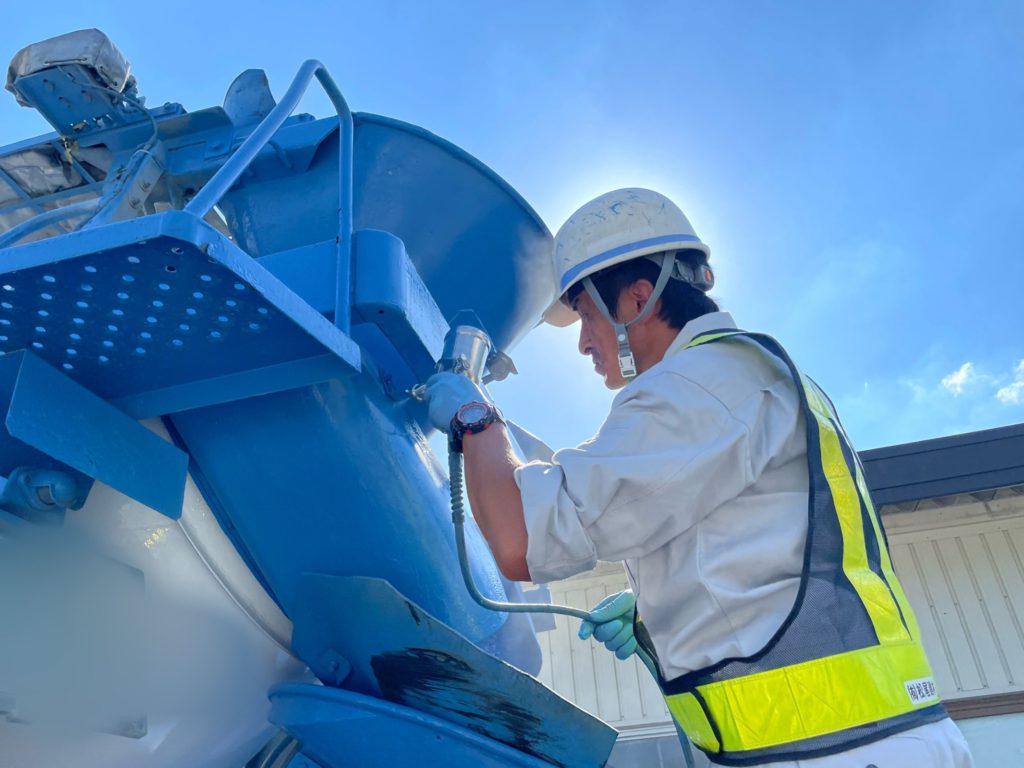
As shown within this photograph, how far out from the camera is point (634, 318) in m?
1.90

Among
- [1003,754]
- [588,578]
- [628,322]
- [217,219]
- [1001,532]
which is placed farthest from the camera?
[588,578]

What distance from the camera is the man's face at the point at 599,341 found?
1.94 m

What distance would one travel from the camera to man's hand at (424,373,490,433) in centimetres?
174

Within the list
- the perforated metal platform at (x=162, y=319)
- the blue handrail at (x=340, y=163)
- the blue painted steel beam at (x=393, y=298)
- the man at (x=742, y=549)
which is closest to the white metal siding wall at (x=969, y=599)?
the man at (x=742, y=549)

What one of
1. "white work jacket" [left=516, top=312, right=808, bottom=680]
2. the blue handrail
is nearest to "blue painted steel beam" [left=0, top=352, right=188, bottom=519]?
the blue handrail

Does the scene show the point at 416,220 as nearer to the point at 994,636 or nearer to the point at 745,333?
the point at 745,333

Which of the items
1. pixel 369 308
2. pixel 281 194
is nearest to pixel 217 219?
pixel 281 194

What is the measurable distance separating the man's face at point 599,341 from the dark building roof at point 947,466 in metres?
4.01

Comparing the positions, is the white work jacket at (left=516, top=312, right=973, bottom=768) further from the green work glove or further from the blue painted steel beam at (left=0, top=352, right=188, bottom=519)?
the blue painted steel beam at (left=0, top=352, right=188, bottom=519)

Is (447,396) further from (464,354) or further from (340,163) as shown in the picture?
(340,163)

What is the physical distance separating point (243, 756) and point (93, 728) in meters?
0.66

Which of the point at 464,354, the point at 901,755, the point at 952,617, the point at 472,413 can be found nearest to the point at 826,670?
the point at 901,755

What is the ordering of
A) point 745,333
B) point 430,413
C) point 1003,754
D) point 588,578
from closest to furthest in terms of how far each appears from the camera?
point 745,333 < point 430,413 < point 1003,754 < point 588,578

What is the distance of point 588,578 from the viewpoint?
6320mm
